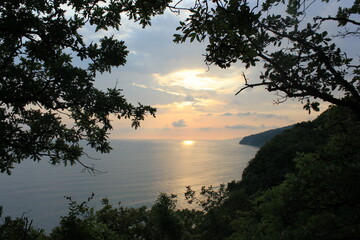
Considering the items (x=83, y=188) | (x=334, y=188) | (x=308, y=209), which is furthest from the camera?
(x=83, y=188)

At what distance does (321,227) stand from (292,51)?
4486 mm

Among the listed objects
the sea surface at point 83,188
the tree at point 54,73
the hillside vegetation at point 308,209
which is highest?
the tree at point 54,73

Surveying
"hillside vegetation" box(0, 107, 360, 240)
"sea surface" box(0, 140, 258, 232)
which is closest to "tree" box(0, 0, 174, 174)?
"hillside vegetation" box(0, 107, 360, 240)

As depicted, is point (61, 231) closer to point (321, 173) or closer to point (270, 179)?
point (321, 173)

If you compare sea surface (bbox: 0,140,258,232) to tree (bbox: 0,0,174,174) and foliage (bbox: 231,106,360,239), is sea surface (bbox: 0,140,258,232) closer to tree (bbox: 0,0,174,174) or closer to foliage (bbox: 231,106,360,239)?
tree (bbox: 0,0,174,174)

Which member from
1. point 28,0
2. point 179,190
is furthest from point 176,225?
point 179,190

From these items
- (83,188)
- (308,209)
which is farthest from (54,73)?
(83,188)

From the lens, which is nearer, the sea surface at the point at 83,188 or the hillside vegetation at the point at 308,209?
the hillside vegetation at the point at 308,209

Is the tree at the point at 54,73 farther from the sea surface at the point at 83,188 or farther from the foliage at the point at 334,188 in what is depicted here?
the sea surface at the point at 83,188

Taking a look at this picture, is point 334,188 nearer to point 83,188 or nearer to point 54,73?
point 54,73

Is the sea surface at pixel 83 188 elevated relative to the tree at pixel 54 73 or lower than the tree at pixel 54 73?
lower

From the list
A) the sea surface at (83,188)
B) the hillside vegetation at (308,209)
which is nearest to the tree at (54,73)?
the hillside vegetation at (308,209)

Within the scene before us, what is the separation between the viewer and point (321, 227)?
557 centimetres

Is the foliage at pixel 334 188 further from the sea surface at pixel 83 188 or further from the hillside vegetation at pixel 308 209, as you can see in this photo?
the sea surface at pixel 83 188
